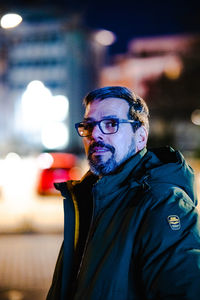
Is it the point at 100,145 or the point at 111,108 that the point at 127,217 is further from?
the point at 111,108

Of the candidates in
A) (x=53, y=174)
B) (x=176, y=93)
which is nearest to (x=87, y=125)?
(x=53, y=174)

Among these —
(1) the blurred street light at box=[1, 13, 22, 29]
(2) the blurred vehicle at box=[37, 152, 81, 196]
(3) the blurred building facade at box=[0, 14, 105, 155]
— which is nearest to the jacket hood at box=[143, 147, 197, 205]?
(1) the blurred street light at box=[1, 13, 22, 29]

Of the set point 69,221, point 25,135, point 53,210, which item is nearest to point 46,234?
point 53,210

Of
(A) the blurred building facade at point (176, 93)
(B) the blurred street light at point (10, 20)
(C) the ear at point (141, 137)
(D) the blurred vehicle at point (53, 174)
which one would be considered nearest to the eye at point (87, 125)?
(C) the ear at point (141, 137)

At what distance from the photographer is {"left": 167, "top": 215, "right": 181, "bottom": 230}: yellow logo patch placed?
52.1 inches

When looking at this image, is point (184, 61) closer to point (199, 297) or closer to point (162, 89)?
point (162, 89)

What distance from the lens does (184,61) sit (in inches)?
1359

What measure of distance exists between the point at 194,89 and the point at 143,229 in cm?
3436

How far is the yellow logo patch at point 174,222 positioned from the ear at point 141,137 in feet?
1.74

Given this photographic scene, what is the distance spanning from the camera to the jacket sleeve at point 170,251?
126 cm

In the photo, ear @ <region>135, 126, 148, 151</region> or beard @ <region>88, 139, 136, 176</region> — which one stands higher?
ear @ <region>135, 126, 148, 151</region>

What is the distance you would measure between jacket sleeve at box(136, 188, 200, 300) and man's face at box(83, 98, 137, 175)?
418 millimetres

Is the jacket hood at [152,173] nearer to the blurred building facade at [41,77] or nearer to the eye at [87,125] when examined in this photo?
the eye at [87,125]

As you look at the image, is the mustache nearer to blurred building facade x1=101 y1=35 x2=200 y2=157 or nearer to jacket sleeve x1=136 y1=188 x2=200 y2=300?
jacket sleeve x1=136 y1=188 x2=200 y2=300
